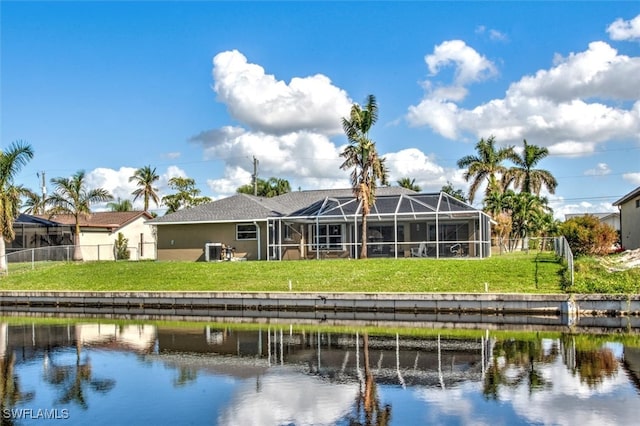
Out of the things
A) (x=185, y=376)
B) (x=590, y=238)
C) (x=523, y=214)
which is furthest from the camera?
(x=523, y=214)

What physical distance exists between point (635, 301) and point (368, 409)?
13.6 meters

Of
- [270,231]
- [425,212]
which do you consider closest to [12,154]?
[270,231]

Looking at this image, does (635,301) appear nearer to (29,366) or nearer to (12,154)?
(29,366)

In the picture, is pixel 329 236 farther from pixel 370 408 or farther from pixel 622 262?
pixel 370 408

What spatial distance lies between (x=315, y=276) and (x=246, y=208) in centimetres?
1110

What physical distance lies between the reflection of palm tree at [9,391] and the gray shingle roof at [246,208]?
2192cm

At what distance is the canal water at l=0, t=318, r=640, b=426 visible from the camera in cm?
1027

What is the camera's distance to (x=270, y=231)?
120 ft

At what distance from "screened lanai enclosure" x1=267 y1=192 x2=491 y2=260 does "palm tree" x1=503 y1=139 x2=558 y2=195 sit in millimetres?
16702

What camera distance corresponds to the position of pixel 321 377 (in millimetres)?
12977

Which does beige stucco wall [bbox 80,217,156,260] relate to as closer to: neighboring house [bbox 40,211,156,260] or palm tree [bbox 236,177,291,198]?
neighboring house [bbox 40,211,156,260]

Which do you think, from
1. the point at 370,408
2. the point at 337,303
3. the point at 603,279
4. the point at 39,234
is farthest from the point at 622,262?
the point at 39,234

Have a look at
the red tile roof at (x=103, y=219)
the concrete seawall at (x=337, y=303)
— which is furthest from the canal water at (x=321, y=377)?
the red tile roof at (x=103, y=219)
